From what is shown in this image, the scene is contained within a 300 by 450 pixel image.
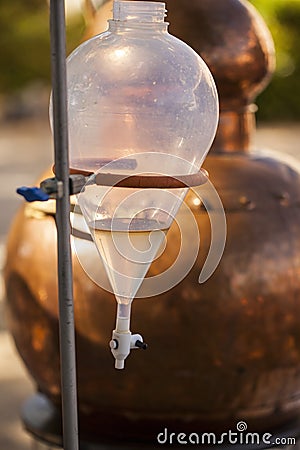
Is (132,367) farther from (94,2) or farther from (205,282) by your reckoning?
(94,2)

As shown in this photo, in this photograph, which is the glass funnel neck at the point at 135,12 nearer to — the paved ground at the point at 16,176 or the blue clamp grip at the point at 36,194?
the blue clamp grip at the point at 36,194

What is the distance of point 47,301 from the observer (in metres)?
2.24

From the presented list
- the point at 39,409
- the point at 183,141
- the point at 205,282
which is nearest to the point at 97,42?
the point at 183,141

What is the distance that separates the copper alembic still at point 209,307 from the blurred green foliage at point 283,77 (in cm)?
1087

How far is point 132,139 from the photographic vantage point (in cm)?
140

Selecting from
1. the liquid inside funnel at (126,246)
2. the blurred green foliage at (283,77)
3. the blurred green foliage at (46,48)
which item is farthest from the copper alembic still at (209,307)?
the blurred green foliage at (283,77)

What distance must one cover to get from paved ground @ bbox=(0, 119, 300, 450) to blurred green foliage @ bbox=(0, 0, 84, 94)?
3.38 feet

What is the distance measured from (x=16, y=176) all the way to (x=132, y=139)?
7410 millimetres

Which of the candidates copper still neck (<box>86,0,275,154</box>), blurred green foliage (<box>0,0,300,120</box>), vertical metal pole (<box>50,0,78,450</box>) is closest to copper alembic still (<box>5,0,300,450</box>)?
copper still neck (<box>86,0,275,154</box>)

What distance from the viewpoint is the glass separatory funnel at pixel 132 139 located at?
1.40 meters

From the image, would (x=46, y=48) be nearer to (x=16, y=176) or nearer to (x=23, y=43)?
(x=23, y=43)

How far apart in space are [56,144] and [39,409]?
136cm

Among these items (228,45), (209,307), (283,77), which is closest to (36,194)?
(209,307)

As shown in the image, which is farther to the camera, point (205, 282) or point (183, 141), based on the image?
point (205, 282)
